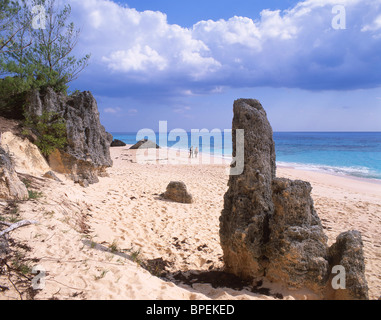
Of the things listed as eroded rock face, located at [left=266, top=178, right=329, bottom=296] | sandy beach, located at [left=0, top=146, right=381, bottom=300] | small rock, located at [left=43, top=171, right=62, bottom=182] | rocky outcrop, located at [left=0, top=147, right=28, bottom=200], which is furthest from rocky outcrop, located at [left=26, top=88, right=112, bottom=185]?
eroded rock face, located at [left=266, top=178, right=329, bottom=296]

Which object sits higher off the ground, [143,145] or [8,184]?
[143,145]

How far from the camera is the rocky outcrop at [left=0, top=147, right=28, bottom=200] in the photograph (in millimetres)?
4973

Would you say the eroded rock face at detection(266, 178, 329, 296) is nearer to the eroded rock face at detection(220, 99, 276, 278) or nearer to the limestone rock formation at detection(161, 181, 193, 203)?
the eroded rock face at detection(220, 99, 276, 278)

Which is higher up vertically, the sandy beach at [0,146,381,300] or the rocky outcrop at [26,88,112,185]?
the rocky outcrop at [26,88,112,185]

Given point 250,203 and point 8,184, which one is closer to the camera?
point 250,203

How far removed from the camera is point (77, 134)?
9227mm

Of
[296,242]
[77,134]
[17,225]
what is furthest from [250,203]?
[77,134]

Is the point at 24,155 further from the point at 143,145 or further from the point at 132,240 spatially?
the point at 143,145

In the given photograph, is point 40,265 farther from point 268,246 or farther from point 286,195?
point 286,195

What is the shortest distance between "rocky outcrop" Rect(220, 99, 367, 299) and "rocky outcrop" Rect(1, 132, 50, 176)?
6.14 meters

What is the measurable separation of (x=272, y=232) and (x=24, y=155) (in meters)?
7.48

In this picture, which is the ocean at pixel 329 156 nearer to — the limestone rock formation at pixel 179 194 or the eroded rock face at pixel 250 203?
the limestone rock formation at pixel 179 194

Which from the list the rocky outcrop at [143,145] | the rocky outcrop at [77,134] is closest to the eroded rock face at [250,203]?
the rocky outcrop at [77,134]
